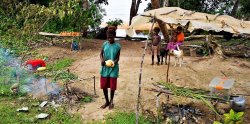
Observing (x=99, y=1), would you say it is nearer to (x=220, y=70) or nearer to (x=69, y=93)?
(x=220, y=70)

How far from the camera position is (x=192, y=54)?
45.6 ft

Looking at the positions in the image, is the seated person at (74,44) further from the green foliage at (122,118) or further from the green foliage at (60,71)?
the green foliage at (122,118)

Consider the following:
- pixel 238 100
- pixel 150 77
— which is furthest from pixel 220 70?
pixel 238 100

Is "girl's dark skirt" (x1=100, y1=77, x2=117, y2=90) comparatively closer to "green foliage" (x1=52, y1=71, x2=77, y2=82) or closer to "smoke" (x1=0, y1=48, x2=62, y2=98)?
"smoke" (x1=0, y1=48, x2=62, y2=98)

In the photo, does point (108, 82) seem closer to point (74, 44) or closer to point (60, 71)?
point (60, 71)

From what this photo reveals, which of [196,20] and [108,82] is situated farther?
[196,20]

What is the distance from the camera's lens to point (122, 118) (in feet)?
22.0

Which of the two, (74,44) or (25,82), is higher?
(74,44)

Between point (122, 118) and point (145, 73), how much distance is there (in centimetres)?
336

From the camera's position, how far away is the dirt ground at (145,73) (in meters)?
7.44

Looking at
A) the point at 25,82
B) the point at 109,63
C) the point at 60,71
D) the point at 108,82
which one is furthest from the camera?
the point at 60,71

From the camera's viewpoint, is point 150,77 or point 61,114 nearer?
point 61,114

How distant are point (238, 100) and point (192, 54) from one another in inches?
276

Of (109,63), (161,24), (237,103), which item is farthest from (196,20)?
(161,24)
